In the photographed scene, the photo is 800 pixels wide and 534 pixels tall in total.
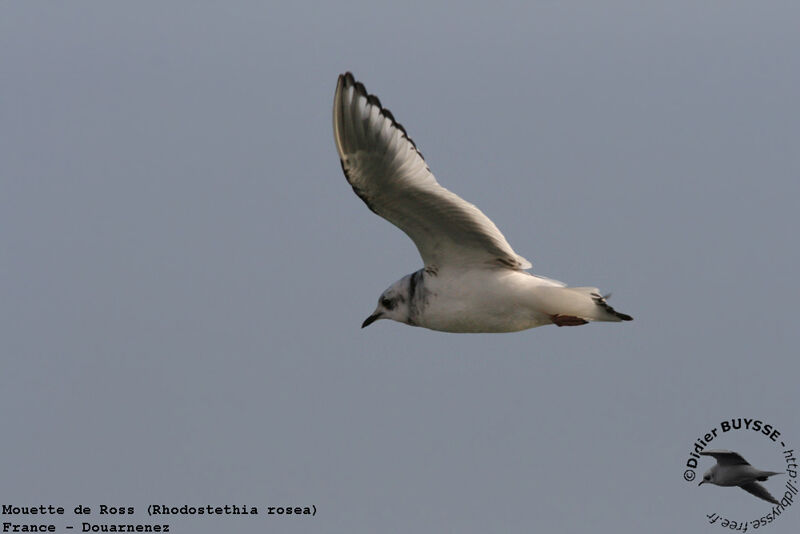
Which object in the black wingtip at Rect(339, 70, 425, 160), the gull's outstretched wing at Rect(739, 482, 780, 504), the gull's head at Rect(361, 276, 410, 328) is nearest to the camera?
the black wingtip at Rect(339, 70, 425, 160)

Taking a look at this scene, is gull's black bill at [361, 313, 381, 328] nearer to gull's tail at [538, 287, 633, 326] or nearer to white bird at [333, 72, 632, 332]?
white bird at [333, 72, 632, 332]

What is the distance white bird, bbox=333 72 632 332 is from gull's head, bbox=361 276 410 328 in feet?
0.36

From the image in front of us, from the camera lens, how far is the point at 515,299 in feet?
35.4

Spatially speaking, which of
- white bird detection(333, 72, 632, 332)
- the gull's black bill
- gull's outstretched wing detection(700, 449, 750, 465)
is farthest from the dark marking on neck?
gull's outstretched wing detection(700, 449, 750, 465)

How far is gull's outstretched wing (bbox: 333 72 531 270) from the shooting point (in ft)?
33.3

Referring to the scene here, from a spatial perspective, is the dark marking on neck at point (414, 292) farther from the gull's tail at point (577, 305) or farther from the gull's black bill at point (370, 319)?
the gull's tail at point (577, 305)

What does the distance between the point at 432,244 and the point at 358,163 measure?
1.08 m

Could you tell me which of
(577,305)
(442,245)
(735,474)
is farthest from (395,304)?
(735,474)

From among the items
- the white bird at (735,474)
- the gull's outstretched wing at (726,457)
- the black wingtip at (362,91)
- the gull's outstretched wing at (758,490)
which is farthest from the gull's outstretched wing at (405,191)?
the gull's outstretched wing at (758,490)

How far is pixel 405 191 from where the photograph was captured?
10305 millimetres

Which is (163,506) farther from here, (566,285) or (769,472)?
(769,472)

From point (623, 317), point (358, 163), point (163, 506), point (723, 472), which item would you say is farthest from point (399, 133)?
point (723, 472)

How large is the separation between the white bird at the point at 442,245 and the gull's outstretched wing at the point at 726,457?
2.85m

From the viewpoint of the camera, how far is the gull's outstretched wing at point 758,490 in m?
12.8
